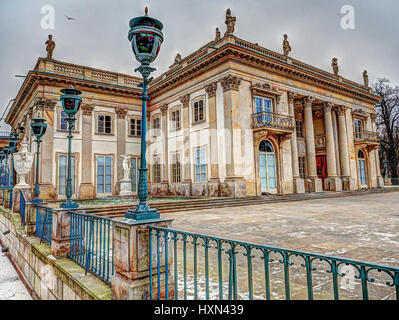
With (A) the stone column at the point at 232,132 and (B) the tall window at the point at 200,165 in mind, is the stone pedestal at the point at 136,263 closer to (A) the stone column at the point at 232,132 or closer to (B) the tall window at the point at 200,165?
(A) the stone column at the point at 232,132

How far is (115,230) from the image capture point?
348 centimetres

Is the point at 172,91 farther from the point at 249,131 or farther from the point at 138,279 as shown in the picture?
the point at 138,279

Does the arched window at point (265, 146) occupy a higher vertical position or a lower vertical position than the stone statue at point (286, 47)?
lower

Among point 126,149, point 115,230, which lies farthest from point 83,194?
point 115,230

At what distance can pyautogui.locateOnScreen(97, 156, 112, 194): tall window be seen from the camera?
2088 cm

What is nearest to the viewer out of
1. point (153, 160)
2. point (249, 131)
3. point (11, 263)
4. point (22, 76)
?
point (11, 263)

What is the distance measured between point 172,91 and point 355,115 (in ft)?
54.8

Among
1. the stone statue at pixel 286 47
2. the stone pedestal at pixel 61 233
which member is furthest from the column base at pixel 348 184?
the stone pedestal at pixel 61 233

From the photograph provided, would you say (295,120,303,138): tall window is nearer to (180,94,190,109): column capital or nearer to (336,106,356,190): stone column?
(336,106,356,190): stone column

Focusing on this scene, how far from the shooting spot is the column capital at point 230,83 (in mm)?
16422

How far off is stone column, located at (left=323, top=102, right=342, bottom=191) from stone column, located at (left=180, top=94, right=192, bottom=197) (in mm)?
11121

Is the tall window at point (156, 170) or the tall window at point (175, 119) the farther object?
the tall window at point (156, 170)

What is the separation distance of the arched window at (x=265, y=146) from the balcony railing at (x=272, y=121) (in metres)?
1.35

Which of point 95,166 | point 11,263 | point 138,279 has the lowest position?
point 11,263
